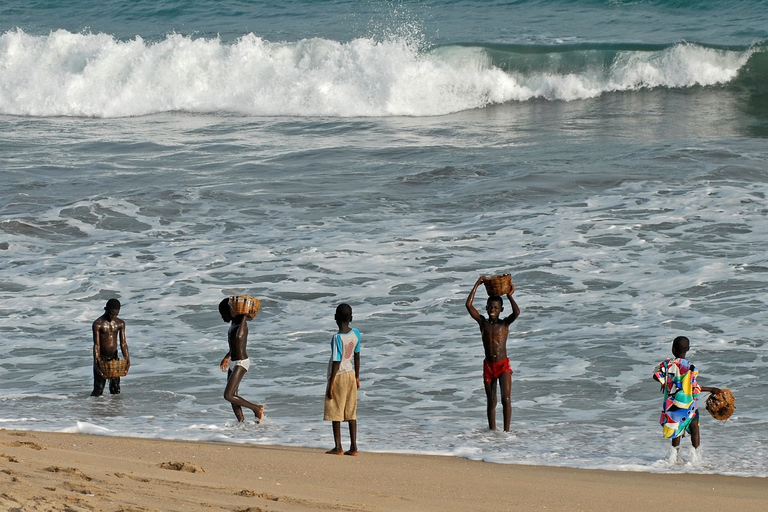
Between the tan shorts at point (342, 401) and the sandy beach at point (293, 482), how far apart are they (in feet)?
0.94

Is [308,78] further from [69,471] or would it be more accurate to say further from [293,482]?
[69,471]

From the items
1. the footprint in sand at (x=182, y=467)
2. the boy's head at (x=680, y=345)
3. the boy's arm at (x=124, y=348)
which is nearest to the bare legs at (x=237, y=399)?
the boy's arm at (x=124, y=348)

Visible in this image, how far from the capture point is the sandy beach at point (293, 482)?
5.21m

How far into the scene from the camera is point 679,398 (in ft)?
23.2

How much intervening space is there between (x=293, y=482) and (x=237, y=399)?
2.02 meters

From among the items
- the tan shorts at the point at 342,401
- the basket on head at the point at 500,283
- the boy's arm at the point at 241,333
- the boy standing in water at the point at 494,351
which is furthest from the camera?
the boy's arm at the point at 241,333

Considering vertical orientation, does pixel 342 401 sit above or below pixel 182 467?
above

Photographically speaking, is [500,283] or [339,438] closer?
[339,438]

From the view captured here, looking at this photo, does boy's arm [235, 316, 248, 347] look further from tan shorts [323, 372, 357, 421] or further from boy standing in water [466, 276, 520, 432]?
boy standing in water [466, 276, 520, 432]

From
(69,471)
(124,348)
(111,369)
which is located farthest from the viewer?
(124,348)

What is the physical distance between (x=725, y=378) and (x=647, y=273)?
320cm

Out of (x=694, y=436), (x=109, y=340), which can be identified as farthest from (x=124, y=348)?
(x=694, y=436)

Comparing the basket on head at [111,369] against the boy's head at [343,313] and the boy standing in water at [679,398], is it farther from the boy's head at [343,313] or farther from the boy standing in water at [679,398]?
the boy standing in water at [679,398]

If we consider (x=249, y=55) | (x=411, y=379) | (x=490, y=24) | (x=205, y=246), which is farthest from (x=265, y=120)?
(x=411, y=379)
